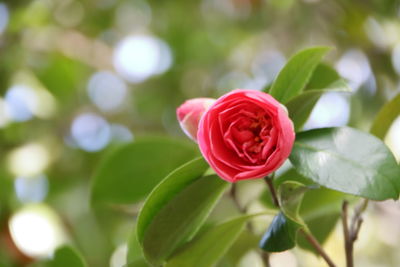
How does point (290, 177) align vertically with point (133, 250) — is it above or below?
above

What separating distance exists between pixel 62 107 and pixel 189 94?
53cm

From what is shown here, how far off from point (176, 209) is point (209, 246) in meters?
0.10

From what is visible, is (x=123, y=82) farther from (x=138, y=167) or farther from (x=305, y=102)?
(x=305, y=102)

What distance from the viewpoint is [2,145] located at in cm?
201

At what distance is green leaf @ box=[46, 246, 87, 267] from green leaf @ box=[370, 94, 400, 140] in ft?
1.62

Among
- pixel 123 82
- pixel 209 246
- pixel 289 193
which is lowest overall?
pixel 123 82

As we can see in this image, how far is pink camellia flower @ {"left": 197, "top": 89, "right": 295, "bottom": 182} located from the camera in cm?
64

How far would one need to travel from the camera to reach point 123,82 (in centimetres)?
239

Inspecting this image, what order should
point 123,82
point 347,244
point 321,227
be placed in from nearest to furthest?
point 347,244 < point 321,227 < point 123,82

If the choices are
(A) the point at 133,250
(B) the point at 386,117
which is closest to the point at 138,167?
(A) the point at 133,250

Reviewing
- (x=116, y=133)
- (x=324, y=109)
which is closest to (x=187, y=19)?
(x=116, y=133)

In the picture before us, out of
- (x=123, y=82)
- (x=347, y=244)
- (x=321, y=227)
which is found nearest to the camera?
(x=347, y=244)

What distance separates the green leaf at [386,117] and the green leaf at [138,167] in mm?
327

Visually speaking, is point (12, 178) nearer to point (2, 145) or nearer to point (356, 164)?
point (2, 145)
